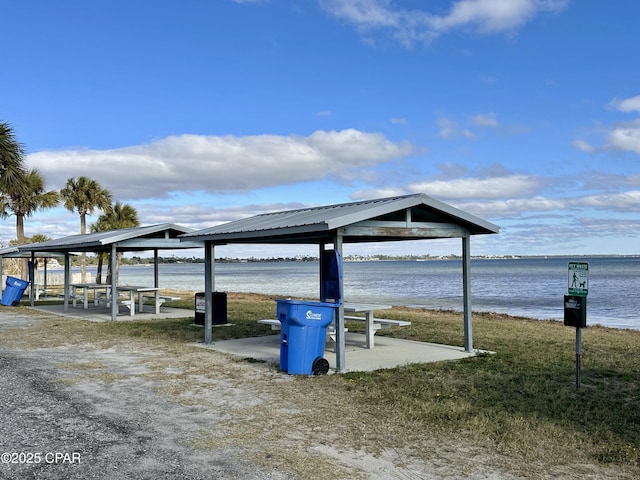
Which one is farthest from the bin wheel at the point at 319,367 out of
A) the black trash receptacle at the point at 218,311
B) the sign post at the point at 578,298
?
the black trash receptacle at the point at 218,311

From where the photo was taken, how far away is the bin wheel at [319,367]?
25.6 feet

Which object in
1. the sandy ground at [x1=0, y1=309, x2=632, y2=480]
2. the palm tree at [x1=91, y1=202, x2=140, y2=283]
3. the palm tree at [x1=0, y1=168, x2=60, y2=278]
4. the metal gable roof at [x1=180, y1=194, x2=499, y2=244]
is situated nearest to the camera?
the sandy ground at [x1=0, y1=309, x2=632, y2=480]

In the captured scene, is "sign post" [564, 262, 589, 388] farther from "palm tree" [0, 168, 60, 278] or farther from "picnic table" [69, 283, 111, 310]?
"palm tree" [0, 168, 60, 278]

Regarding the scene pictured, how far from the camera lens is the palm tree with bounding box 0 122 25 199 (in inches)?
821

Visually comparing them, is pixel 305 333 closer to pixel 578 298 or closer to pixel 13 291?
pixel 578 298

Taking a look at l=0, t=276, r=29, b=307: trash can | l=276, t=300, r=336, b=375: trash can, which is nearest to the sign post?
l=276, t=300, r=336, b=375: trash can

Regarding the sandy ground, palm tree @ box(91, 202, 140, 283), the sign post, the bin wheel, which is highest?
palm tree @ box(91, 202, 140, 283)

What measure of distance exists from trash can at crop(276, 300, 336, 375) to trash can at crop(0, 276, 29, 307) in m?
17.3

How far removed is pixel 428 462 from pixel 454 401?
6.18 ft

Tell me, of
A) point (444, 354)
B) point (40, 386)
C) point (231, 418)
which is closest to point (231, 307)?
point (444, 354)

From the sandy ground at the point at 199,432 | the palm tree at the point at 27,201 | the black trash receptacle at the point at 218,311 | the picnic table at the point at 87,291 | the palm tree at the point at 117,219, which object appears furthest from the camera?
the palm tree at the point at 117,219

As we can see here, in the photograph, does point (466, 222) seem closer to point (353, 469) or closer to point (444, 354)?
point (444, 354)

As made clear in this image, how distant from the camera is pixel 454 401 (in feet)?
20.4

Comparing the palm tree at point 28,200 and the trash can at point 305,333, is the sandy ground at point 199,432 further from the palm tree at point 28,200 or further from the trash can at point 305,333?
the palm tree at point 28,200
